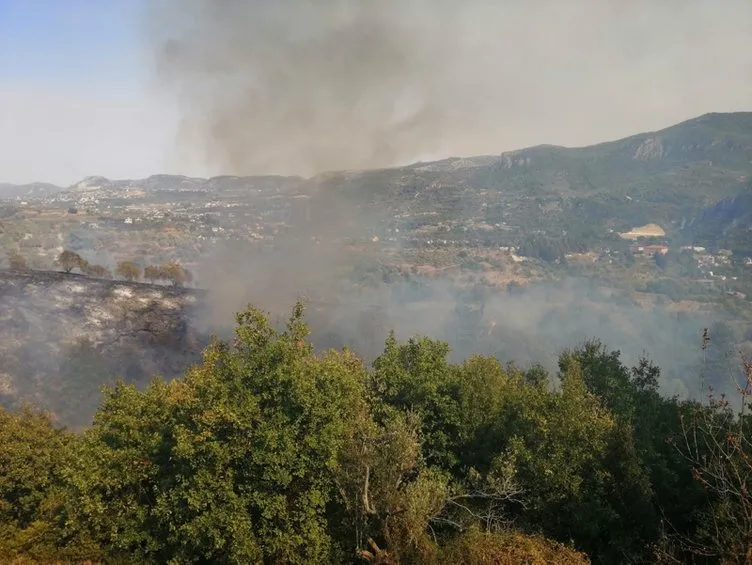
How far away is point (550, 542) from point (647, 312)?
169 m

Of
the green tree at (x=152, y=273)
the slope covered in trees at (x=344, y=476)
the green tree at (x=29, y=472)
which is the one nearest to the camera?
the slope covered in trees at (x=344, y=476)

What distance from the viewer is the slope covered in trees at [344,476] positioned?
16938 millimetres

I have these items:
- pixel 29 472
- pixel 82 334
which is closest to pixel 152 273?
pixel 82 334

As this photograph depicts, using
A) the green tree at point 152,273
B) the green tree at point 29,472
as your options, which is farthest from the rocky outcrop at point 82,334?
the green tree at point 29,472

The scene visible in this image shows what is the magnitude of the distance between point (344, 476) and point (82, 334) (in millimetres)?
85245

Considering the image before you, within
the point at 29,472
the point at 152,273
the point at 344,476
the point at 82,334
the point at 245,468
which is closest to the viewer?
the point at 245,468

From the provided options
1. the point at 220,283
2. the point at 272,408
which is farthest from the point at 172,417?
the point at 220,283

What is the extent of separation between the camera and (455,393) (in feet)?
90.6

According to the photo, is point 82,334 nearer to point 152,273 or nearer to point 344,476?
point 152,273

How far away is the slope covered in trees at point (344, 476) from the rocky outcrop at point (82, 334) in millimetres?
58342

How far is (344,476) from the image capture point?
18.1 m

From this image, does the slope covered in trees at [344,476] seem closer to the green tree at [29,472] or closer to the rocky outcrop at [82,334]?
the green tree at [29,472]

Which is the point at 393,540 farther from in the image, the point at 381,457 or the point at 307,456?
the point at 307,456

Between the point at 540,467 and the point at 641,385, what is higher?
the point at 540,467
